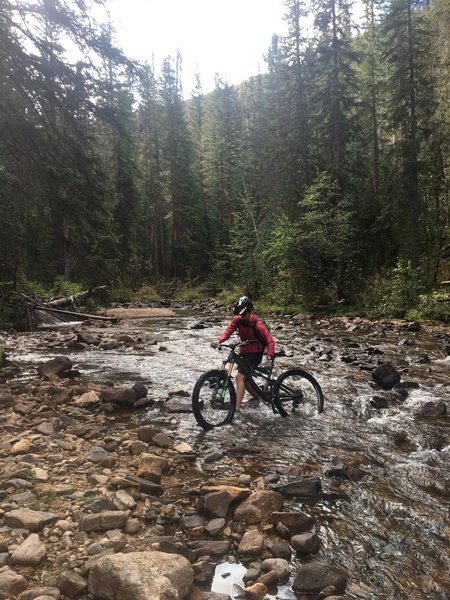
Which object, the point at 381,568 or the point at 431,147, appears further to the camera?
the point at 431,147

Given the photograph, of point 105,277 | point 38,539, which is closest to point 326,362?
point 105,277

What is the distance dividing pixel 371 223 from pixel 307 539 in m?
29.8

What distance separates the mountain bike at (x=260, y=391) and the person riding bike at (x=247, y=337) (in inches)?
5.0

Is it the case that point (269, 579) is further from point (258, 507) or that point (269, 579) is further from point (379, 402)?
point (379, 402)

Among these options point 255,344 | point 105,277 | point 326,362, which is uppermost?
point 105,277

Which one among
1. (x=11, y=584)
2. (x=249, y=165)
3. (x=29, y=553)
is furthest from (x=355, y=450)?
(x=249, y=165)

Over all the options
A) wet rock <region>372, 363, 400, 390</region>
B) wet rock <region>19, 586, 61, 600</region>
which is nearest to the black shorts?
wet rock <region>372, 363, 400, 390</region>

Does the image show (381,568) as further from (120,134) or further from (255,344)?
(120,134)

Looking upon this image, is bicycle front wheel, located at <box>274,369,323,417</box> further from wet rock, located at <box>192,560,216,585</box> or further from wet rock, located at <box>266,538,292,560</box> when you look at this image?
wet rock, located at <box>192,560,216,585</box>

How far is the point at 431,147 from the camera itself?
25422 millimetres

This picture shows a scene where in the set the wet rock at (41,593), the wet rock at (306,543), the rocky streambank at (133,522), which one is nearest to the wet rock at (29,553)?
the rocky streambank at (133,522)

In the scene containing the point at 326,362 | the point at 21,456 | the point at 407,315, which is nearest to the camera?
the point at 21,456

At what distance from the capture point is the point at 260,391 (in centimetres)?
743

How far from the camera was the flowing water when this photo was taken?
11.7 ft
